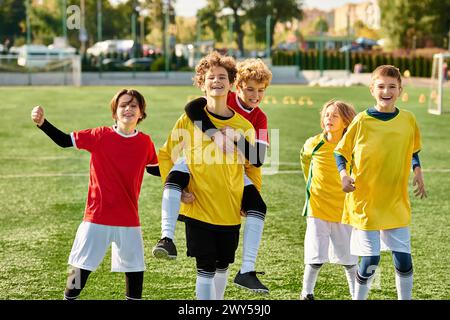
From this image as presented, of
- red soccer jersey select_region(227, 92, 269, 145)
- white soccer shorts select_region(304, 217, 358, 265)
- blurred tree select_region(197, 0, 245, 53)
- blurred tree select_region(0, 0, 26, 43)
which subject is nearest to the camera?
red soccer jersey select_region(227, 92, 269, 145)

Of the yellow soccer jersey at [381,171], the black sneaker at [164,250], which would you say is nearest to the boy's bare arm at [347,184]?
the yellow soccer jersey at [381,171]

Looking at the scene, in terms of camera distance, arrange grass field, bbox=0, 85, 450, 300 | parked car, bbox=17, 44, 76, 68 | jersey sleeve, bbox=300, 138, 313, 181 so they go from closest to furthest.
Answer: jersey sleeve, bbox=300, 138, 313, 181
grass field, bbox=0, 85, 450, 300
parked car, bbox=17, 44, 76, 68

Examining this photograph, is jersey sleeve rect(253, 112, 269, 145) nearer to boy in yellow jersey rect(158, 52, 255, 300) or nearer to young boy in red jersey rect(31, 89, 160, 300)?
A: boy in yellow jersey rect(158, 52, 255, 300)

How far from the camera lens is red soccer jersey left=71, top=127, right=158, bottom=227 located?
557 centimetres

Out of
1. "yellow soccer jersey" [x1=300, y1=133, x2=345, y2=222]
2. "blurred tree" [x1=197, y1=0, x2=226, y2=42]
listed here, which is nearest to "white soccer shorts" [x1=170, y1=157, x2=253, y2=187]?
"yellow soccer jersey" [x1=300, y1=133, x2=345, y2=222]

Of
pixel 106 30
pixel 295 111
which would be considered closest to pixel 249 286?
pixel 295 111

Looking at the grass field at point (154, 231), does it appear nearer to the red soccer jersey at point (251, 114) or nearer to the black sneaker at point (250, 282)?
the black sneaker at point (250, 282)

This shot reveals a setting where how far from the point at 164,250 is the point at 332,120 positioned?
1.79 meters

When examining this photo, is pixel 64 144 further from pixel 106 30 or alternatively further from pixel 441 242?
pixel 106 30

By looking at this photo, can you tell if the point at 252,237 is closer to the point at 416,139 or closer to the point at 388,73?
the point at 416,139

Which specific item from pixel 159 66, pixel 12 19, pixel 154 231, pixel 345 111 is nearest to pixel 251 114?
pixel 345 111

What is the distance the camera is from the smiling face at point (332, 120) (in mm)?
6379

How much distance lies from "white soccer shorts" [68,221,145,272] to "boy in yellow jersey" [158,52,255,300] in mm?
341

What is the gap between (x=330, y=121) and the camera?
6.41 m
